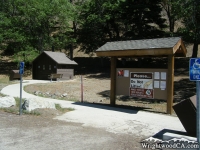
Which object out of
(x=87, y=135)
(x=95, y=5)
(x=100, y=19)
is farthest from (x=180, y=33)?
(x=87, y=135)

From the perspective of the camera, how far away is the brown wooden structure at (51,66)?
31344mm

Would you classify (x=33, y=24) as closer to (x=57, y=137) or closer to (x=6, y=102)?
(x=6, y=102)

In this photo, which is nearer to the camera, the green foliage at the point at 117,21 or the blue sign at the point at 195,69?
the blue sign at the point at 195,69

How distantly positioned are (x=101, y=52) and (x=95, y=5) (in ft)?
97.5

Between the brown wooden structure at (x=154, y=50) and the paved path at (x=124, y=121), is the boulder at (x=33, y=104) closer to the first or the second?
the paved path at (x=124, y=121)

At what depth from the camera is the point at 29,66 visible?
42219 mm

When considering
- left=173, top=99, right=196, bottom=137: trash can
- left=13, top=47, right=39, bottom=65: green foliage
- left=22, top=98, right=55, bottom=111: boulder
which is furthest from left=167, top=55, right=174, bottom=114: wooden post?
left=13, top=47, right=39, bottom=65: green foliage

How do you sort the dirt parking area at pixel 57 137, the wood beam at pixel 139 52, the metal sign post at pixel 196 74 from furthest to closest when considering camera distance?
the wood beam at pixel 139 52, the dirt parking area at pixel 57 137, the metal sign post at pixel 196 74

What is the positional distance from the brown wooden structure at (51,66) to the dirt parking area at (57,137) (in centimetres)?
2388

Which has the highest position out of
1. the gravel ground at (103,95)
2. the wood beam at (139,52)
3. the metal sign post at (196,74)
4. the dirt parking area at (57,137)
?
the wood beam at (139,52)

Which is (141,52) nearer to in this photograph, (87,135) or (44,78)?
(87,135)

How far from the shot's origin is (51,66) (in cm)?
3186

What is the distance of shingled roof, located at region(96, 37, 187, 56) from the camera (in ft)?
30.4

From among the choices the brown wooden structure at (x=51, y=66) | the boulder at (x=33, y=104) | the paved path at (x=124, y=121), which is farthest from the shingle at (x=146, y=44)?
the brown wooden structure at (x=51, y=66)
